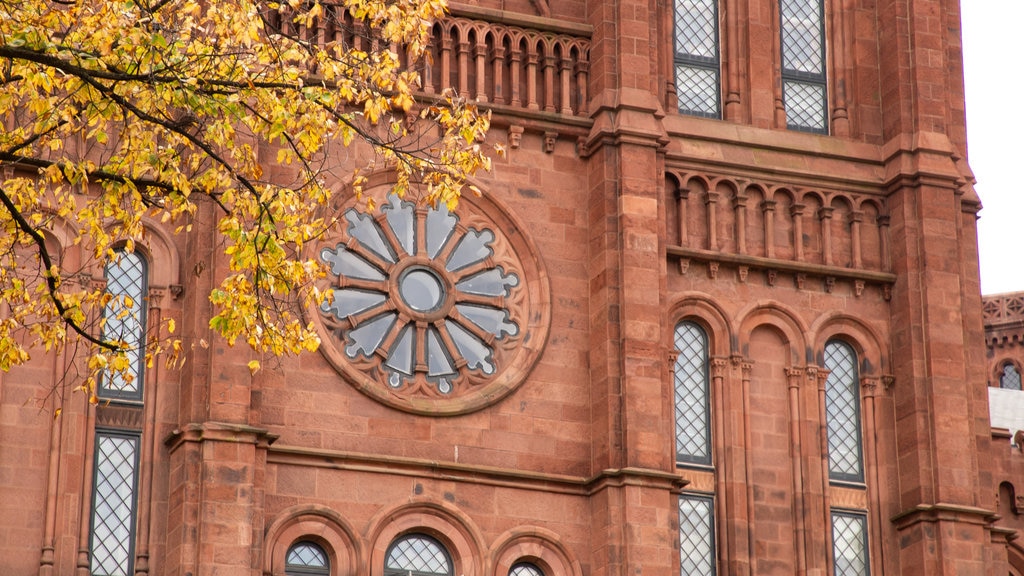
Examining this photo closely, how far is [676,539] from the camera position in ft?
105

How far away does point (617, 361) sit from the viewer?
1278 inches

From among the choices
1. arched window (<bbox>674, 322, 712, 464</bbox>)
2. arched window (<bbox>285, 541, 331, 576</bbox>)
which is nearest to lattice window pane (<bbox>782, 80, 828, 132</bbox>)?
arched window (<bbox>674, 322, 712, 464</bbox>)

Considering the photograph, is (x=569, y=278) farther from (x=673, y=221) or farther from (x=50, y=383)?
(x=50, y=383)

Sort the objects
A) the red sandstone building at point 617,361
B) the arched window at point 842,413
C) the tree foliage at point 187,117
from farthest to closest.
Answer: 1. the arched window at point 842,413
2. the red sandstone building at point 617,361
3. the tree foliage at point 187,117

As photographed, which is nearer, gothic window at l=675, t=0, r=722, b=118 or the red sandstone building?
the red sandstone building

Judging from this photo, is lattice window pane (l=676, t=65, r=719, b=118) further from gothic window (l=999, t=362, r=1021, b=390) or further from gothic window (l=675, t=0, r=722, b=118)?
gothic window (l=999, t=362, r=1021, b=390)

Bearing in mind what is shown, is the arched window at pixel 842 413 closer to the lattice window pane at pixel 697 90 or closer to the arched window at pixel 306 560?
the lattice window pane at pixel 697 90

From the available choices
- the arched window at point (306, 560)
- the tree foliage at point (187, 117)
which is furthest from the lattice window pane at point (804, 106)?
the tree foliage at point (187, 117)

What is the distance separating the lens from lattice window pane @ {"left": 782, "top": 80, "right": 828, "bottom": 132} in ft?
119

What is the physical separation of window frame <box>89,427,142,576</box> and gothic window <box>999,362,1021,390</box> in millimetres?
31996

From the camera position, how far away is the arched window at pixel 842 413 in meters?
34.4

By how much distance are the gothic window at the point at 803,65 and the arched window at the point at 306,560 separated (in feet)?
36.0

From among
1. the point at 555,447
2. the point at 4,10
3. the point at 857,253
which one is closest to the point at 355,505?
the point at 555,447

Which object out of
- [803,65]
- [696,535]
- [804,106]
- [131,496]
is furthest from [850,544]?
[131,496]
